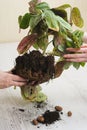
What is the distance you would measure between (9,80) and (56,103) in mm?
224

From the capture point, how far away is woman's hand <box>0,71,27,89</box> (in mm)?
790

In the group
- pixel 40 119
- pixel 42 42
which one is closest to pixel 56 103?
pixel 40 119

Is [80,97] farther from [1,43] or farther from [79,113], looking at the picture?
[1,43]

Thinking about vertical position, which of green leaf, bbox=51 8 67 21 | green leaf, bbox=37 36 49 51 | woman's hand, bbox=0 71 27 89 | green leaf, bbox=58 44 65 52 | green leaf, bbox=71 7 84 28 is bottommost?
woman's hand, bbox=0 71 27 89

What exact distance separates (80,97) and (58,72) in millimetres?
180

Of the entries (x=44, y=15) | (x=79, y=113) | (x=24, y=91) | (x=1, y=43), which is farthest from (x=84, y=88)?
(x=1, y=43)

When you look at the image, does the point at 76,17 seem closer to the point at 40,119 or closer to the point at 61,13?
the point at 61,13

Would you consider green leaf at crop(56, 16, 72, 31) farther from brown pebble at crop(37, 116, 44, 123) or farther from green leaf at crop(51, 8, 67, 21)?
brown pebble at crop(37, 116, 44, 123)

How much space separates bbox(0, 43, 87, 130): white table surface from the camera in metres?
0.80

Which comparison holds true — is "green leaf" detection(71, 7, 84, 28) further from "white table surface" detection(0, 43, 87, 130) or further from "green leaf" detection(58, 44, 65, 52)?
"white table surface" detection(0, 43, 87, 130)

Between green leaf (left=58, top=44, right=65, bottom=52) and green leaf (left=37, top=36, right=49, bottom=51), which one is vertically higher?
green leaf (left=37, top=36, right=49, bottom=51)

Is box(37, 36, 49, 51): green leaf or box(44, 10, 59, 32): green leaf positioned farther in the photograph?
box(37, 36, 49, 51): green leaf

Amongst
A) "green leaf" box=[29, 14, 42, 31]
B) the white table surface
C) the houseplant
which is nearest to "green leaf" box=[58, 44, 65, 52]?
the houseplant

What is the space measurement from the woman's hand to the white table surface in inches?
4.4
